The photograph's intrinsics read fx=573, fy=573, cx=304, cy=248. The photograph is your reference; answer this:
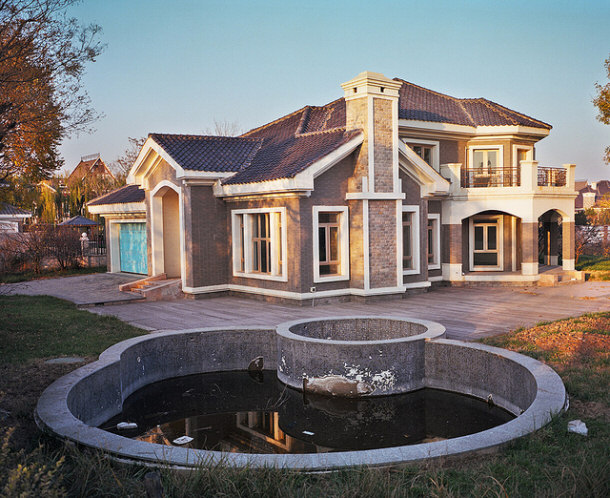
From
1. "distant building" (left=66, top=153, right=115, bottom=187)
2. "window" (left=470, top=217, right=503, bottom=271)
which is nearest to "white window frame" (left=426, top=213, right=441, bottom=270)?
"window" (left=470, top=217, right=503, bottom=271)

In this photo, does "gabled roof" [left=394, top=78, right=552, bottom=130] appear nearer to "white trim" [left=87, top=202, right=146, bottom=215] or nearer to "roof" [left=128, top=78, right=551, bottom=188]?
"roof" [left=128, top=78, right=551, bottom=188]

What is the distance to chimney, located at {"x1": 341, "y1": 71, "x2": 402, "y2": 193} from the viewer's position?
15.8 m

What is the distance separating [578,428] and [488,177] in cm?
1613

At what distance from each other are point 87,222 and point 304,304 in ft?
66.6

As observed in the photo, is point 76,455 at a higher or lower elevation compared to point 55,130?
lower

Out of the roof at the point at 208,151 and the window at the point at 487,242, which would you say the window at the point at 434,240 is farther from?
the roof at the point at 208,151

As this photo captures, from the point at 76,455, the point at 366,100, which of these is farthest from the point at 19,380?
the point at 366,100

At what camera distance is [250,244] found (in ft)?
56.2

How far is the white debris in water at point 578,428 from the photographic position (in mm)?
6195

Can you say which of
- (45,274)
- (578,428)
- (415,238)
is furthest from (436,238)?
(45,274)

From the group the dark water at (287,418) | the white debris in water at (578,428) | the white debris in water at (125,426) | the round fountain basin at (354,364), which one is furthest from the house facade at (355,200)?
the white debris in water at (578,428)

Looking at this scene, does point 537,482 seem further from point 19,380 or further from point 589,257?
point 589,257

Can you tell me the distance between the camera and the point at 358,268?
16.0 m

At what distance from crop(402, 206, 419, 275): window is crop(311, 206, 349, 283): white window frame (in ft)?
7.60
